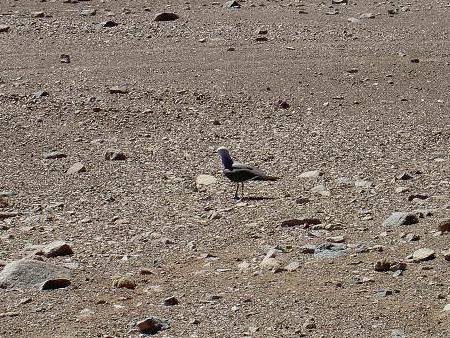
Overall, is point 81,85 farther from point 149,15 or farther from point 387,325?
point 387,325

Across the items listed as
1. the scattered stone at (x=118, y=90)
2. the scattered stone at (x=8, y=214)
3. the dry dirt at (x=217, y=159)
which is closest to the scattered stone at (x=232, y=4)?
the dry dirt at (x=217, y=159)

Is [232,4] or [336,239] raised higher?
[336,239]

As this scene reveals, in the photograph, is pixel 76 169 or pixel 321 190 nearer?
pixel 321 190

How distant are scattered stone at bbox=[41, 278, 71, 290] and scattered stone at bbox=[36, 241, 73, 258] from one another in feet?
2.28

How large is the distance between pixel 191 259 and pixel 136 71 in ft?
23.2

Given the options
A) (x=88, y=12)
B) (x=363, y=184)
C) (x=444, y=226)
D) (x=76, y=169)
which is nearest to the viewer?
(x=444, y=226)

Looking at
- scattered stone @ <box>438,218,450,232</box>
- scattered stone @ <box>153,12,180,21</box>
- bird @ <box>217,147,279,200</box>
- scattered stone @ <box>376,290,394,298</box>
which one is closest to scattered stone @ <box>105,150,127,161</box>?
bird @ <box>217,147,279,200</box>

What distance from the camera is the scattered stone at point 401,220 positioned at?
852cm

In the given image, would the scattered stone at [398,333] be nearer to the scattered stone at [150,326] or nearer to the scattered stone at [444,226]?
the scattered stone at [150,326]

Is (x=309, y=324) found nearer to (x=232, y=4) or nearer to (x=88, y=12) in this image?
(x=88, y=12)

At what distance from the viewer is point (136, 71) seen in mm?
14938

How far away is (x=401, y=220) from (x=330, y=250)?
2.57ft

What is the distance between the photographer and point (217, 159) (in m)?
11.3

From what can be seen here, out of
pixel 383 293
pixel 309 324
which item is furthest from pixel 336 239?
pixel 309 324
